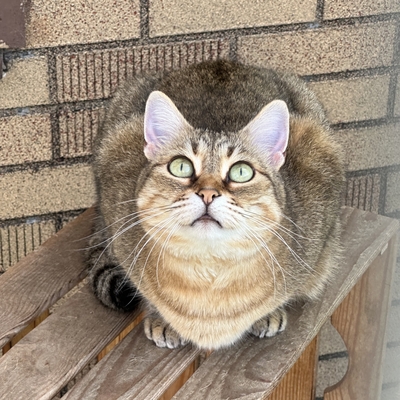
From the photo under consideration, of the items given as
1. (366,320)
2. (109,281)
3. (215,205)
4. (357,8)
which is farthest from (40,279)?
(357,8)

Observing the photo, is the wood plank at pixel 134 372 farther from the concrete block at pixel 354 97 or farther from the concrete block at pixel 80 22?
the concrete block at pixel 354 97

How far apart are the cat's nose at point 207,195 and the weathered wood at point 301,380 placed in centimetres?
61

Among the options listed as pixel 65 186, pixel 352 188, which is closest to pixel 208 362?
pixel 65 186

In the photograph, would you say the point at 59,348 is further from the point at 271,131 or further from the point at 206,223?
the point at 271,131

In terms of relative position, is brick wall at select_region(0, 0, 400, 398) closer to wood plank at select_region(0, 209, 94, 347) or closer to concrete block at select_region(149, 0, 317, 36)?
concrete block at select_region(149, 0, 317, 36)

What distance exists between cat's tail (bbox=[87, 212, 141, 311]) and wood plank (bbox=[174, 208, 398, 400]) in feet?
0.63

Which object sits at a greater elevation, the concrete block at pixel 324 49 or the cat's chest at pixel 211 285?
the concrete block at pixel 324 49

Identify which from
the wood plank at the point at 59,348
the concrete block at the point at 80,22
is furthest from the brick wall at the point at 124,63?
the wood plank at the point at 59,348

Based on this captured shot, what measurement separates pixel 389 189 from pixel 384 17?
453mm

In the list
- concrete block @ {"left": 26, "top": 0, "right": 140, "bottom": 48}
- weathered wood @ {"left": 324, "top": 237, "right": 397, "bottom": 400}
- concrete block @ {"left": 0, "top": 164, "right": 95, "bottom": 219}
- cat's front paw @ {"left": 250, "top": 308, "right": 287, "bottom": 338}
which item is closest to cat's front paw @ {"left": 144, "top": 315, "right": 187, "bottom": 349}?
cat's front paw @ {"left": 250, "top": 308, "right": 287, "bottom": 338}

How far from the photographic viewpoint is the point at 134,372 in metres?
1.18

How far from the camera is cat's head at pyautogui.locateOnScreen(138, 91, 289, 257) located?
1054 millimetres

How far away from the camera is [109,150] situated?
147 centimetres

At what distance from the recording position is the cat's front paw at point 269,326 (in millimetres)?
1268
